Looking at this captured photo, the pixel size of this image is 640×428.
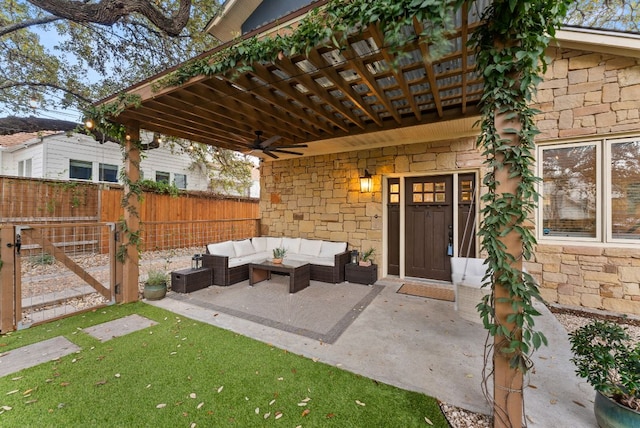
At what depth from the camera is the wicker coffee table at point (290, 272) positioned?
4574mm

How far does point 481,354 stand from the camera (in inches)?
105

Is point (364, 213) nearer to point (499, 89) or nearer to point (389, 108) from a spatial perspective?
point (389, 108)

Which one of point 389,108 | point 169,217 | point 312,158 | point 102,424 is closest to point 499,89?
point 389,108

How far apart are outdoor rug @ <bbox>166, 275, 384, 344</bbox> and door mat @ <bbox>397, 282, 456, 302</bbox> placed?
513mm

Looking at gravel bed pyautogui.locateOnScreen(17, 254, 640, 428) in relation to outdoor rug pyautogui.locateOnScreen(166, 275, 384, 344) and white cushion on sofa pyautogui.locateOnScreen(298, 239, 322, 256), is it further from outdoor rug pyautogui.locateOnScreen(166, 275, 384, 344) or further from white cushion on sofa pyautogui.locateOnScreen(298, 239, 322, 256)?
white cushion on sofa pyautogui.locateOnScreen(298, 239, 322, 256)

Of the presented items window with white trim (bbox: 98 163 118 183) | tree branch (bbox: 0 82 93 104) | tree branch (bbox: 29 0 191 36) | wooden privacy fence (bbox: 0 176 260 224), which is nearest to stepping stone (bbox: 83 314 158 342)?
wooden privacy fence (bbox: 0 176 260 224)

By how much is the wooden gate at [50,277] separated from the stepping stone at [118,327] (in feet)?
2.63

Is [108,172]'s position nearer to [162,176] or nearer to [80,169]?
[80,169]

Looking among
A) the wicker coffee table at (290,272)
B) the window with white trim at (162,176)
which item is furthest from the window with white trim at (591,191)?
the window with white trim at (162,176)

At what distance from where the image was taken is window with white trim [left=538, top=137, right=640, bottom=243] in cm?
371

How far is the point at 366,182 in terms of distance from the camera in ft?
18.6

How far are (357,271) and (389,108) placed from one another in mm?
3128

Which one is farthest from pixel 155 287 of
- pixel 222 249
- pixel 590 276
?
pixel 590 276

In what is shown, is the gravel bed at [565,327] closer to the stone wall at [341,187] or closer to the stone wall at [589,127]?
the stone wall at [589,127]
